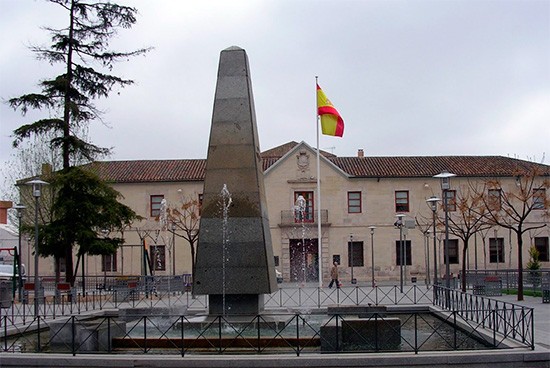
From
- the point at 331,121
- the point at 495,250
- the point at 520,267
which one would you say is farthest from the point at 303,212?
the point at 520,267

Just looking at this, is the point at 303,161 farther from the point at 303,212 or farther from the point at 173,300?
the point at 173,300

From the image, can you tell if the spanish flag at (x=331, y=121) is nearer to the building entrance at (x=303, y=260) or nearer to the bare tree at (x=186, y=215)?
the bare tree at (x=186, y=215)

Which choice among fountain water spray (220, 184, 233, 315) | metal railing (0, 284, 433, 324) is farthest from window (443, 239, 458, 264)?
fountain water spray (220, 184, 233, 315)

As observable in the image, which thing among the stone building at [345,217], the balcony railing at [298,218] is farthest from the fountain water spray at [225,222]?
the balcony railing at [298,218]

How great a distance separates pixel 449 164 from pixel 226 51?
34.2 m

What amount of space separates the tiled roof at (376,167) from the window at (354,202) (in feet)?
4.44

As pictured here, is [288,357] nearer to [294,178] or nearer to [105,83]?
[105,83]

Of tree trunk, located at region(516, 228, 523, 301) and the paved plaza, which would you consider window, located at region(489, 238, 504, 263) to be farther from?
the paved plaza

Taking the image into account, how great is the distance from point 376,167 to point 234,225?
33.4 meters

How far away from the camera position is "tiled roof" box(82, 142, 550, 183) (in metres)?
47.1

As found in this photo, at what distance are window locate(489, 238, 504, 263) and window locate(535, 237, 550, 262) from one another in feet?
7.74

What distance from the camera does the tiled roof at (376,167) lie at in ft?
155

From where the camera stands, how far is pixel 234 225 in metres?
15.7

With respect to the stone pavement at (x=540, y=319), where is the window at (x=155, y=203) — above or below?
above
